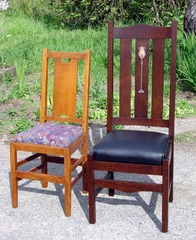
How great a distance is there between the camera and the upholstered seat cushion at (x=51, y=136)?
3699 millimetres

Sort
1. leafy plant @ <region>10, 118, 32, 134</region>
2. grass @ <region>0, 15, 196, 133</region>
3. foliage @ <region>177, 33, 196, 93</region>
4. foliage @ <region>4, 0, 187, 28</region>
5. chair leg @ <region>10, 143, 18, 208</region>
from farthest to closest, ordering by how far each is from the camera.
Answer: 1. foliage @ <region>4, 0, 187, 28</region>
2. foliage @ <region>177, 33, 196, 93</region>
3. grass @ <region>0, 15, 196, 133</region>
4. leafy plant @ <region>10, 118, 32, 134</region>
5. chair leg @ <region>10, 143, 18, 208</region>

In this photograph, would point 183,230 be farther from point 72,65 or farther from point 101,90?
point 101,90

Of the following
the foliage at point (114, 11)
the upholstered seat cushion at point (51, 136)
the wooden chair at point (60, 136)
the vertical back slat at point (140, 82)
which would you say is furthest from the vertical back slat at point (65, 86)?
the foliage at point (114, 11)

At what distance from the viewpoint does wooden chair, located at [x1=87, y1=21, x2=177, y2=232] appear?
3.41 metres

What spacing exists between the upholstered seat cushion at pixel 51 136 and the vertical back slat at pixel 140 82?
51cm

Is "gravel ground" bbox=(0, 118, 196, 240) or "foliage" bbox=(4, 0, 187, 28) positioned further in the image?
"foliage" bbox=(4, 0, 187, 28)

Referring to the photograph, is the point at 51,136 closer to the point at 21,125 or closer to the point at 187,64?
the point at 21,125

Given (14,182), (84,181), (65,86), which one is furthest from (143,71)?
(14,182)

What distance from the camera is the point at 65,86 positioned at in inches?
161

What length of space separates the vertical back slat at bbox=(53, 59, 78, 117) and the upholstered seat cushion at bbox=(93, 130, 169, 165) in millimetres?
583

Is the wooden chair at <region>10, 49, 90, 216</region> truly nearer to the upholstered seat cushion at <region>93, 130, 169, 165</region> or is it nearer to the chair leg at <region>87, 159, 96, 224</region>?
the chair leg at <region>87, 159, 96, 224</region>

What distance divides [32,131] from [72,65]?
0.63 meters

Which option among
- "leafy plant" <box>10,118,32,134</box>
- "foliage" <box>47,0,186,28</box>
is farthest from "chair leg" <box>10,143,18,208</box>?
"foliage" <box>47,0,186,28</box>

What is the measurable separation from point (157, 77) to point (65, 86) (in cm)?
73
